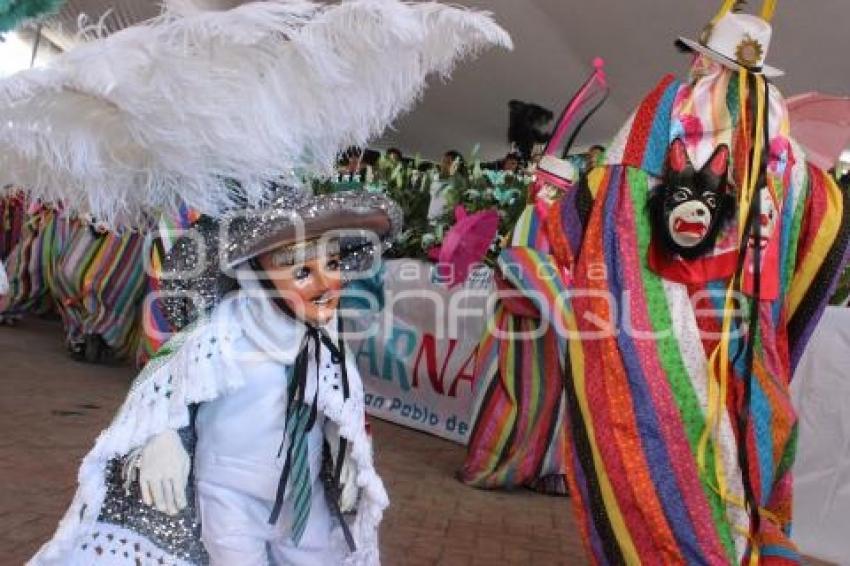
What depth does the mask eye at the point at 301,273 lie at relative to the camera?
6.73 feet

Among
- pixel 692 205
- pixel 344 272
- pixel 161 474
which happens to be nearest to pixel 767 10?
pixel 692 205

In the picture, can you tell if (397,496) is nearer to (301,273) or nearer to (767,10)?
(301,273)

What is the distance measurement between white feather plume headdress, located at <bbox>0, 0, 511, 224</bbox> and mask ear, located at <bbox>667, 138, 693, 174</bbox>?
675mm

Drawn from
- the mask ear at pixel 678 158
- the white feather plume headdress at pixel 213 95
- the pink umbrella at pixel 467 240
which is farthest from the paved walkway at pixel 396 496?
the mask ear at pixel 678 158

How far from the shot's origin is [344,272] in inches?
85.9

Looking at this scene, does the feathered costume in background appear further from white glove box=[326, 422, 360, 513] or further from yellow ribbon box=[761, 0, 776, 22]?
yellow ribbon box=[761, 0, 776, 22]

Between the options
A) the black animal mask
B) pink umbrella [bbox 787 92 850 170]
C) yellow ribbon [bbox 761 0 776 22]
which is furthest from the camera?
pink umbrella [bbox 787 92 850 170]

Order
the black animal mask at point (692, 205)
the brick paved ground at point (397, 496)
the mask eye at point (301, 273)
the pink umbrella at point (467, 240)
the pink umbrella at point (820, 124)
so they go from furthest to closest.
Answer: the pink umbrella at point (467, 240), the brick paved ground at point (397, 496), the pink umbrella at point (820, 124), the black animal mask at point (692, 205), the mask eye at point (301, 273)

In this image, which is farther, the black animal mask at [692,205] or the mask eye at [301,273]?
the black animal mask at [692,205]

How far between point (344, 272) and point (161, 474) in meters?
0.60

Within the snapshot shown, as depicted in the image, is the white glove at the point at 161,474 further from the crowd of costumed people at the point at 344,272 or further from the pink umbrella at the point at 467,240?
the pink umbrella at the point at 467,240

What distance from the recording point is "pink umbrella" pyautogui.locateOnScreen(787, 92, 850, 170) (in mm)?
2689

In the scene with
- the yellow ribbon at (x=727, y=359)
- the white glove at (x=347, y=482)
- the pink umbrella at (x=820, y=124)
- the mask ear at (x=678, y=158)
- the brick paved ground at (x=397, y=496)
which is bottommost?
the brick paved ground at (x=397, y=496)

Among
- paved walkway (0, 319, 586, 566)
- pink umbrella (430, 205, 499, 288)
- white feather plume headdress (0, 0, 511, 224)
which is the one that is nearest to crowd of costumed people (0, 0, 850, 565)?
white feather plume headdress (0, 0, 511, 224)
